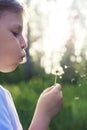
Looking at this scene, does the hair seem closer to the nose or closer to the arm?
the nose

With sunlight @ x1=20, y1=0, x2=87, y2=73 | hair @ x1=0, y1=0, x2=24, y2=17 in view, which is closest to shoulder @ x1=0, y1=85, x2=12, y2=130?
hair @ x1=0, y1=0, x2=24, y2=17

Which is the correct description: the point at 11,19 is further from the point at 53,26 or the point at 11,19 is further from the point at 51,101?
the point at 53,26

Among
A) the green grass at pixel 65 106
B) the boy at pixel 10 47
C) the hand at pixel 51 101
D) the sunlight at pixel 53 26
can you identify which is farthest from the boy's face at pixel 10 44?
the green grass at pixel 65 106

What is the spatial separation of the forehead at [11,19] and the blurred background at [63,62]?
89 centimetres

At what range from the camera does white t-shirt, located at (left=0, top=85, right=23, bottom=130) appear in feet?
4.58

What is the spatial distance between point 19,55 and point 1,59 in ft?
0.17

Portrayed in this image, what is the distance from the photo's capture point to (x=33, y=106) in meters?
3.80

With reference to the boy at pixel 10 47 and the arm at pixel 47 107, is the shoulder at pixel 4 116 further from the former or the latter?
the arm at pixel 47 107

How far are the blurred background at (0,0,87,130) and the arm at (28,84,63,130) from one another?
2.60 feet

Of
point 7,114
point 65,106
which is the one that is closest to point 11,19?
point 7,114

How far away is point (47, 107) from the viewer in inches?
61.9

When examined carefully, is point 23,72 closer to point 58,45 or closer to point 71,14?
point 71,14

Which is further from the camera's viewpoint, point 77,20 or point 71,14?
point 71,14

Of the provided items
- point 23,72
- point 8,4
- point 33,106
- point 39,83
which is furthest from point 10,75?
point 8,4
